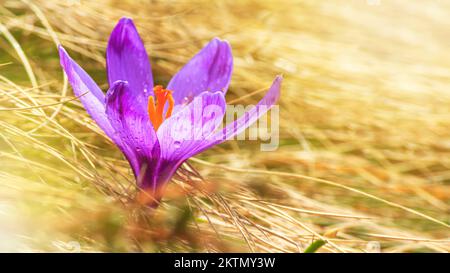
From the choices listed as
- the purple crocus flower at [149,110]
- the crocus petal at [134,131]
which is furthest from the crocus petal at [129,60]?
the crocus petal at [134,131]

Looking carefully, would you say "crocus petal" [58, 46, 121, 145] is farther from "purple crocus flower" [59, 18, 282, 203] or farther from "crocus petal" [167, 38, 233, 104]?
"crocus petal" [167, 38, 233, 104]

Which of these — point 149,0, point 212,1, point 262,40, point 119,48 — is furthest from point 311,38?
point 119,48

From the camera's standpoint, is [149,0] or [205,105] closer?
[205,105]

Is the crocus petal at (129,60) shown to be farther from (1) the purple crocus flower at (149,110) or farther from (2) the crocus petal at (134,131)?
(2) the crocus petal at (134,131)

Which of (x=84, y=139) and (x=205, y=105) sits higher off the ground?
(x=84, y=139)

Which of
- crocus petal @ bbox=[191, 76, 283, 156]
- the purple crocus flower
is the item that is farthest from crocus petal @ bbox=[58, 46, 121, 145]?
crocus petal @ bbox=[191, 76, 283, 156]
